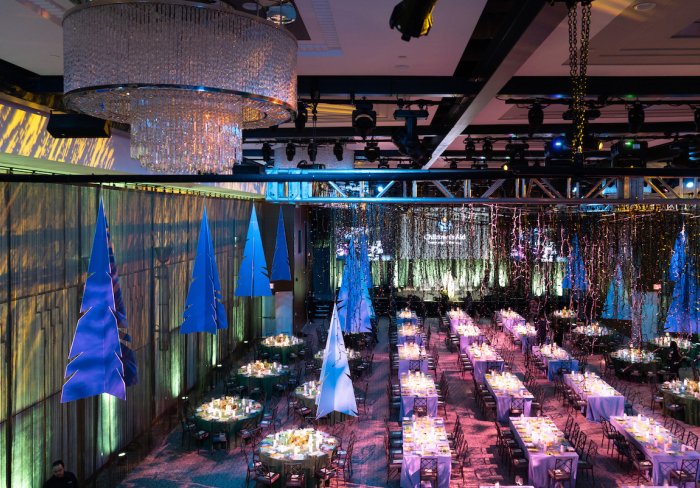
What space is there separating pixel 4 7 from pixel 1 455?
5.02m

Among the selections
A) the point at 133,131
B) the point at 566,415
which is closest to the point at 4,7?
the point at 133,131

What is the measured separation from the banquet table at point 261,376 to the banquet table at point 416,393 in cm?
274

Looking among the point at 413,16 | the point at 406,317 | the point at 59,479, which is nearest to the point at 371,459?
the point at 59,479

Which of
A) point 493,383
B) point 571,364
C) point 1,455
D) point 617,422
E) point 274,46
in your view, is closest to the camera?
point 274,46

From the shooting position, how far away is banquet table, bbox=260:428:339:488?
881 centimetres

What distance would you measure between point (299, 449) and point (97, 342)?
365 centimetres

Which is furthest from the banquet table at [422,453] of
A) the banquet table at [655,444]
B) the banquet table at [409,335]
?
the banquet table at [409,335]

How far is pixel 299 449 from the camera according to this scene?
355 inches

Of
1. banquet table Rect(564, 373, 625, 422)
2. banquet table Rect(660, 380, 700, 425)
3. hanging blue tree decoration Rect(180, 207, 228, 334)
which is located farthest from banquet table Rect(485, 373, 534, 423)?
hanging blue tree decoration Rect(180, 207, 228, 334)

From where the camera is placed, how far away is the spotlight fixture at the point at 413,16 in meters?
2.46

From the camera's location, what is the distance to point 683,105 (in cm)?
761

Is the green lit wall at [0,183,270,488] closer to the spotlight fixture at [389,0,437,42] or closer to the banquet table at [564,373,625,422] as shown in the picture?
the spotlight fixture at [389,0,437,42]

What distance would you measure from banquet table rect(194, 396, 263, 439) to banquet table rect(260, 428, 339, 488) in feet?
4.22

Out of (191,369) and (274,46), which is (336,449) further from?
(274,46)
